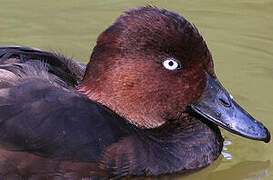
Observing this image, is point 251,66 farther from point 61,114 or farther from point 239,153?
point 61,114

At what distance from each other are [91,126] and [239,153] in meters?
1.53

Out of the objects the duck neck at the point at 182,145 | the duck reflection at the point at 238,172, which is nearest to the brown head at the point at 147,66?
the duck neck at the point at 182,145

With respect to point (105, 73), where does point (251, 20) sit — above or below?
below

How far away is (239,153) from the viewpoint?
616cm

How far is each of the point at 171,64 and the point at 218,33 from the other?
2.78m

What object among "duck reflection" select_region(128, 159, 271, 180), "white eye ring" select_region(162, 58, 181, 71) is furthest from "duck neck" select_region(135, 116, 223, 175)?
"white eye ring" select_region(162, 58, 181, 71)

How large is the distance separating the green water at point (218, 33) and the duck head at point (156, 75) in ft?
1.88

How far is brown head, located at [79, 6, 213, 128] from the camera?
549 cm

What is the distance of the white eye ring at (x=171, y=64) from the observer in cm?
555

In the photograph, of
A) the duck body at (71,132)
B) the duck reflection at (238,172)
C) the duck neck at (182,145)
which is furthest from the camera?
the duck reflection at (238,172)

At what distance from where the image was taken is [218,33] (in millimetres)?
8242

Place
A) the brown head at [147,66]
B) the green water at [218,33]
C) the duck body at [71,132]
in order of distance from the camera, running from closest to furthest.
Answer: the duck body at [71,132]
the brown head at [147,66]
the green water at [218,33]

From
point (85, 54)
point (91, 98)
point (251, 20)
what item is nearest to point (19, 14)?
point (85, 54)

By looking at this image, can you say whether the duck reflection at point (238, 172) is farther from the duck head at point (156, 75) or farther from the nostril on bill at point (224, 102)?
the nostril on bill at point (224, 102)
